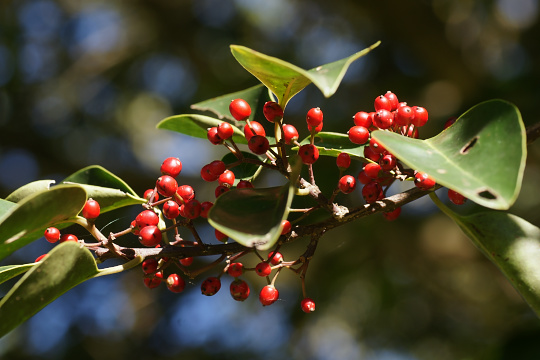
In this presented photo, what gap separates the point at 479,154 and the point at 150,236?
60cm

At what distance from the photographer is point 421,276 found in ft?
13.3

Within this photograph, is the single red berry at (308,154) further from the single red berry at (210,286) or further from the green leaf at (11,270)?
the green leaf at (11,270)

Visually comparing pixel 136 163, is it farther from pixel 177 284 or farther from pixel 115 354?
pixel 177 284

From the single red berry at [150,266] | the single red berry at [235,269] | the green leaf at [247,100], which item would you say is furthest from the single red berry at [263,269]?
the green leaf at [247,100]

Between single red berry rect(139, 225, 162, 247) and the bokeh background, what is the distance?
7.22ft

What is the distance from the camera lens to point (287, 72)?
915 mm

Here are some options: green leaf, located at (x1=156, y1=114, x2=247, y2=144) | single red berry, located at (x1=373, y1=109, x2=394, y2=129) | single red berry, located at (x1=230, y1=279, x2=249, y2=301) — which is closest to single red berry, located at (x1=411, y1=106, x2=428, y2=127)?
single red berry, located at (x1=373, y1=109, x2=394, y2=129)

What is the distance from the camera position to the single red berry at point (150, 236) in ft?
3.39

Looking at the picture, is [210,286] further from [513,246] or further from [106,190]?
[513,246]

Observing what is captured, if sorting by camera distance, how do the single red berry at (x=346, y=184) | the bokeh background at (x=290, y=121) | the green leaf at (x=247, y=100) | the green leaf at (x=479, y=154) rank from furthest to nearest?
the bokeh background at (x=290, y=121), the green leaf at (x=247, y=100), the single red berry at (x=346, y=184), the green leaf at (x=479, y=154)

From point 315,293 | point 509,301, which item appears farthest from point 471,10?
point 315,293

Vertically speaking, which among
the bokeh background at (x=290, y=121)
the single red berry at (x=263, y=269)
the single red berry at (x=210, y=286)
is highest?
the single red berry at (x=263, y=269)

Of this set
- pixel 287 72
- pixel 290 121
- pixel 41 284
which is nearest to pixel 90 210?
pixel 41 284

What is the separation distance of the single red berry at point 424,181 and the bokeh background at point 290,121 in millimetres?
2129
